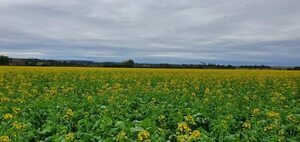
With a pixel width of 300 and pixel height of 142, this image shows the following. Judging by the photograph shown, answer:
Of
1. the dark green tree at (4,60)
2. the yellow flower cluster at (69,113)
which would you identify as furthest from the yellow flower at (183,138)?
the dark green tree at (4,60)

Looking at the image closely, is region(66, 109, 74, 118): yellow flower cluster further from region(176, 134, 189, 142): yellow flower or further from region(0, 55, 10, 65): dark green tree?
region(0, 55, 10, 65): dark green tree

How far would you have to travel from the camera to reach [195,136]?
222 inches

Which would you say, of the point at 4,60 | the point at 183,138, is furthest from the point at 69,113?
the point at 4,60

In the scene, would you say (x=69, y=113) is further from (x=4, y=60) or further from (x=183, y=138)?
(x=4, y=60)

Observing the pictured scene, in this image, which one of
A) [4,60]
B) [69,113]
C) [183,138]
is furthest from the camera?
[4,60]

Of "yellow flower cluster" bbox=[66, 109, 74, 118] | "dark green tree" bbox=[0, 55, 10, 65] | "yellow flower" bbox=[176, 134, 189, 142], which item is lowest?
"yellow flower cluster" bbox=[66, 109, 74, 118]

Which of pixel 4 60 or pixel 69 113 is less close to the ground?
pixel 4 60

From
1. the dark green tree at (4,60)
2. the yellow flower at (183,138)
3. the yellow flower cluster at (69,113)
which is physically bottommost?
the yellow flower cluster at (69,113)

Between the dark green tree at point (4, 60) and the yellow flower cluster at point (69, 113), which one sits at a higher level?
the dark green tree at point (4, 60)

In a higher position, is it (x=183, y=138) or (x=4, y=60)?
(x=4, y=60)

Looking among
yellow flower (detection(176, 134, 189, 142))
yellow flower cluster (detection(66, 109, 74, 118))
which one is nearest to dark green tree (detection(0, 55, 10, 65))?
yellow flower cluster (detection(66, 109, 74, 118))

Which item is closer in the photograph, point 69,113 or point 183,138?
point 183,138

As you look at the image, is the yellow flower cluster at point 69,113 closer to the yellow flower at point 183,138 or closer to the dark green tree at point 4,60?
the yellow flower at point 183,138

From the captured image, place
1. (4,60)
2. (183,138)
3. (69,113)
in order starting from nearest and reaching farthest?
(183,138), (69,113), (4,60)
